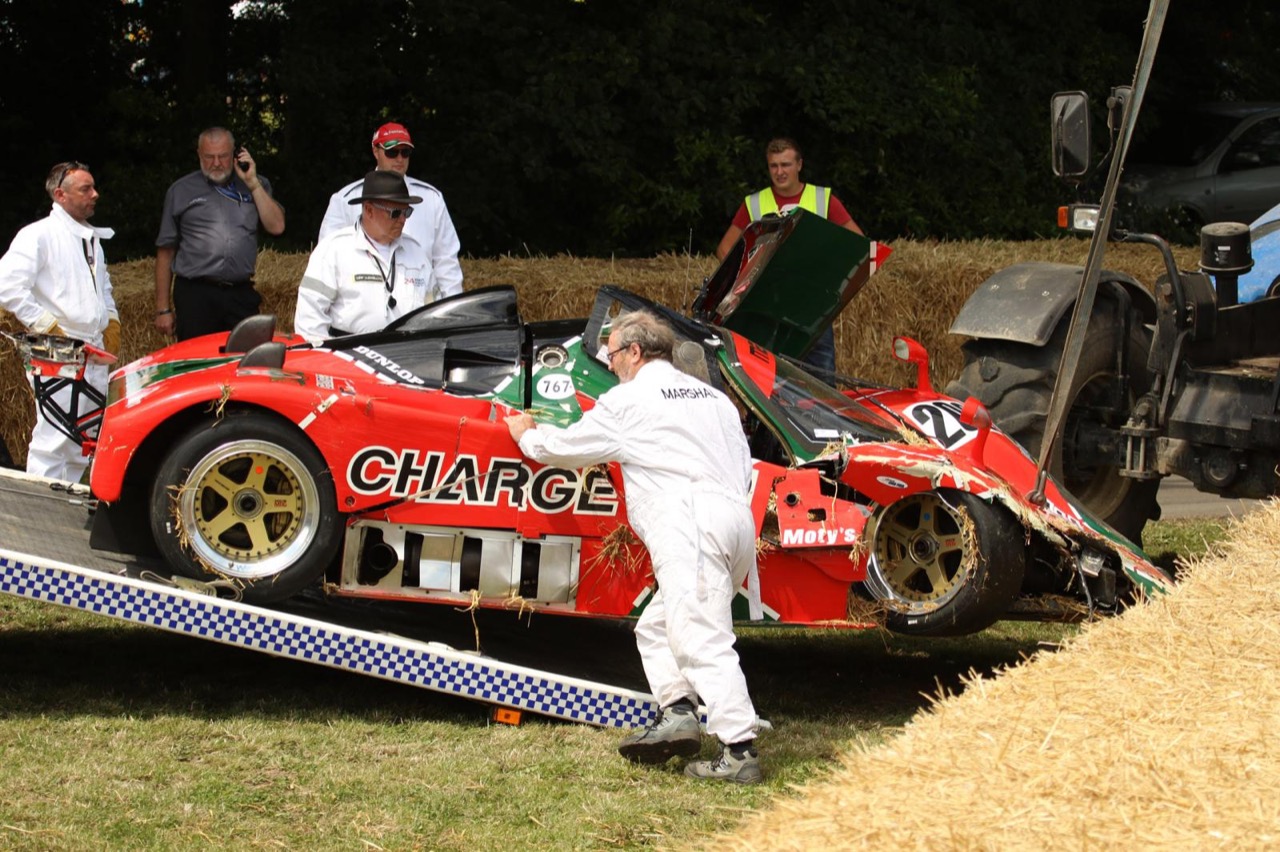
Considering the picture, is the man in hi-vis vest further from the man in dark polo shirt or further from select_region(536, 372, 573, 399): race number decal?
select_region(536, 372, 573, 399): race number decal

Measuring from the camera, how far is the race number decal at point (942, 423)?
7.37m

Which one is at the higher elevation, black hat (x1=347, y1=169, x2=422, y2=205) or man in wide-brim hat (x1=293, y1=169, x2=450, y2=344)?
black hat (x1=347, y1=169, x2=422, y2=205)

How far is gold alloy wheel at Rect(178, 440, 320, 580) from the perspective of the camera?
6.54 meters

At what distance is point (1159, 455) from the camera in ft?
26.3

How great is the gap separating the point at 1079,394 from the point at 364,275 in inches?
149

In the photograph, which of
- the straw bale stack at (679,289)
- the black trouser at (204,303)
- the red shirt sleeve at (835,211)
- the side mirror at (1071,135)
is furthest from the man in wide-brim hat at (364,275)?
the straw bale stack at (679,289)

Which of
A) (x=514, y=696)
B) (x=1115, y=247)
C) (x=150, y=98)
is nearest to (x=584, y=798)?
(x=514, y=696)

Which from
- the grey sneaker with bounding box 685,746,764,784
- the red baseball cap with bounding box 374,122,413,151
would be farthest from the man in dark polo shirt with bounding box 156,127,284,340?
the grey sneaker with bounding box 685,746,764,784

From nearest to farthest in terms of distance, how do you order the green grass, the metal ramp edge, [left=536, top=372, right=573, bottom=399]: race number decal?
1. the green grass
2. the metal ramp edge
3. [left=536, top=372, right=573, bottom=399]: race number decal

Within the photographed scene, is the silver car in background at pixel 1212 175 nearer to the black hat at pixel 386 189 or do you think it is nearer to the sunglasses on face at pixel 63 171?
the black hat at pixel 386 189

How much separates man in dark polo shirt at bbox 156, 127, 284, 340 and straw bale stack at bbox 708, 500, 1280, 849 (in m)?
5.85

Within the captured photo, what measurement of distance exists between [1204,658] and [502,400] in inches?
116

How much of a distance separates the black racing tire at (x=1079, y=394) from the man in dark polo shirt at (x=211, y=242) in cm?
414

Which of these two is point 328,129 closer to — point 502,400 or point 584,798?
point 502,400
